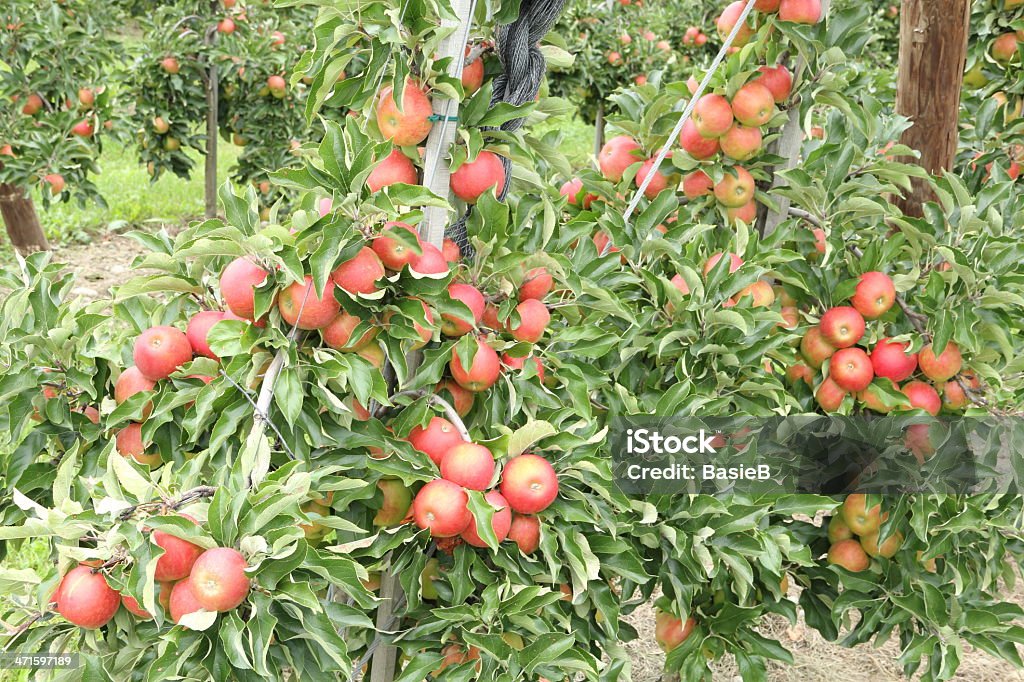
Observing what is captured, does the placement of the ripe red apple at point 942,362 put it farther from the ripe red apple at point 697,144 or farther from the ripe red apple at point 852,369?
the ripe red apple at point 697,144

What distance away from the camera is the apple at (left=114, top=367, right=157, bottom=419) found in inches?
53.0

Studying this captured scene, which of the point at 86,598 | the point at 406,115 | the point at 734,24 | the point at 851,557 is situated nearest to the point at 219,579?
the point at 86,598

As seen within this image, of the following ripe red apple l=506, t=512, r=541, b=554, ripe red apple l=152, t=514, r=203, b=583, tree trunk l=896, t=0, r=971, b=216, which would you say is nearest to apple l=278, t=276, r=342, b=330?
ripe red apple l=152, t=514, r=203, b=583

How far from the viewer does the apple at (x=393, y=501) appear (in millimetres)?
1366

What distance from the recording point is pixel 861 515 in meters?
1.88

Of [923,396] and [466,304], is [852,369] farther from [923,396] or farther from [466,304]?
[466,304]

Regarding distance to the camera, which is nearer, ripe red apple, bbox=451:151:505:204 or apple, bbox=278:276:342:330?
apple, bbox=278:276:342:330

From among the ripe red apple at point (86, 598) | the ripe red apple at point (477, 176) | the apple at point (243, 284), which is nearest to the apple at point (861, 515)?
the ripe red apple at point (477, 176)

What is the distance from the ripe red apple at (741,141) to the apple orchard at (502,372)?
2 centimetres

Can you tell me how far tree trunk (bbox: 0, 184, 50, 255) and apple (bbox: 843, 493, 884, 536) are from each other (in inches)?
205

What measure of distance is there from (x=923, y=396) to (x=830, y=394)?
0.65 ft

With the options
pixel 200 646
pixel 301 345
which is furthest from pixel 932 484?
pixel 200 646

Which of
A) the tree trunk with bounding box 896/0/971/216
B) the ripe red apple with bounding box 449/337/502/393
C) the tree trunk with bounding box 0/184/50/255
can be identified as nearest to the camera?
the ripe red apple with bounding box 449/337/502/393

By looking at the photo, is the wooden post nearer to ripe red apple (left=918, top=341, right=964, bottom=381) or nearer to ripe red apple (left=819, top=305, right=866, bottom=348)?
ripe red apple (left=819, top=305, right=866, bottom=348)
